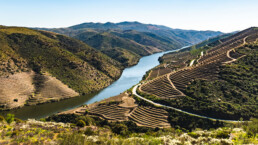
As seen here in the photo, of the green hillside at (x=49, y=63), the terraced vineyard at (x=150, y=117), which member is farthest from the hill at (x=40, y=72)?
the terraced vineyard at (x=150, y=117)

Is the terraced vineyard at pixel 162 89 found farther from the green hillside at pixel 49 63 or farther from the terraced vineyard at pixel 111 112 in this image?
the green hillside at pixel 49 63

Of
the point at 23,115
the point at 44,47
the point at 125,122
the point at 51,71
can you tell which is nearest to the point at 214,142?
the point at 125,122

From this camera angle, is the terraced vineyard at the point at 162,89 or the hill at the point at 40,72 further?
the hill at the point at 40,72

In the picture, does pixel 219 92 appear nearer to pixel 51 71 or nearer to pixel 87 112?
pixel 87 112

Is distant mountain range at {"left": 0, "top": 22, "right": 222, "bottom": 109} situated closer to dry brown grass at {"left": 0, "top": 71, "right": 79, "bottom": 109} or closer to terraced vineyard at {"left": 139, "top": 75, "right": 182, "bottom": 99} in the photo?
dry brown grass at {"left": 0, "top": 71, "right": 79, "bottom": 109}

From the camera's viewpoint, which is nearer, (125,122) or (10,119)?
(10,119)

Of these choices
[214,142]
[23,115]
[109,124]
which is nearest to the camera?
[214,142]

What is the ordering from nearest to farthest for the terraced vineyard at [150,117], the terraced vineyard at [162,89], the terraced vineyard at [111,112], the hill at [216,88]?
the terraced vineyard at [150,117] → the hill at [216,88] → the terraced vineyard at [111,112] → the terraced vineyard at [162,89]

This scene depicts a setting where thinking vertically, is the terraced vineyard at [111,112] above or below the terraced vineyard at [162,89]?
below
